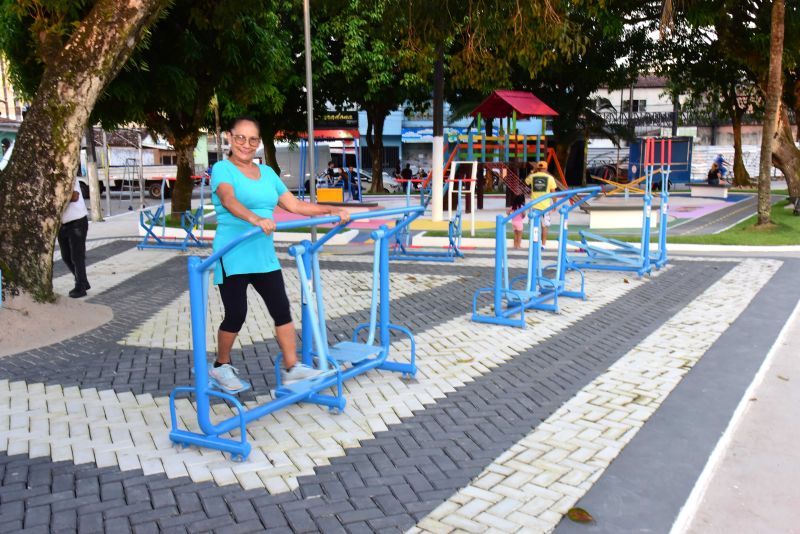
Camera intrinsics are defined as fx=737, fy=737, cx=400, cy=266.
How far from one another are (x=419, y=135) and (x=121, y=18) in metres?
39.3

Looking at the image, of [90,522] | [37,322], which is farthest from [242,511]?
[37,322]

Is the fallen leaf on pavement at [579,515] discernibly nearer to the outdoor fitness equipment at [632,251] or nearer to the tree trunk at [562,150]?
the outdoor fitness equipment at [632,251]

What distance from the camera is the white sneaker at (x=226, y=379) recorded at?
4875mm

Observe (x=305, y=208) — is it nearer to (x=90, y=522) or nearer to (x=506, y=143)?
(x=90, y=522)

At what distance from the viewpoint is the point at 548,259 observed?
12062 mm

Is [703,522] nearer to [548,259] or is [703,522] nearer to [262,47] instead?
[548,259]

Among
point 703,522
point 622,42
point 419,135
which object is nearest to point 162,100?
point 703,522

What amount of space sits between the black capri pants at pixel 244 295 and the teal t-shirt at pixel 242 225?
2.8 inches

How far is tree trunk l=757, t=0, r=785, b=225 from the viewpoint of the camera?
539 inches

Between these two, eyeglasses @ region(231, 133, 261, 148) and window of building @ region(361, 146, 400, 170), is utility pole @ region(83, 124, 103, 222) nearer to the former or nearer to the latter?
eyeglasses @ region(231, 133, 261, 148)

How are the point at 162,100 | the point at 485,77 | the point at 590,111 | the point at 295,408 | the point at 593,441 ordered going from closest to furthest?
the point at 593,441
the point at 295,408
the point at 485,77
the point at 162,100
the point at 590,111

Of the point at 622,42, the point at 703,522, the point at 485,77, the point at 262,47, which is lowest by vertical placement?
the point at 703,522

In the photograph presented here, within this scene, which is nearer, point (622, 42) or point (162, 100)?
point (162, 100)

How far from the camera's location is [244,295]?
4.72 m
